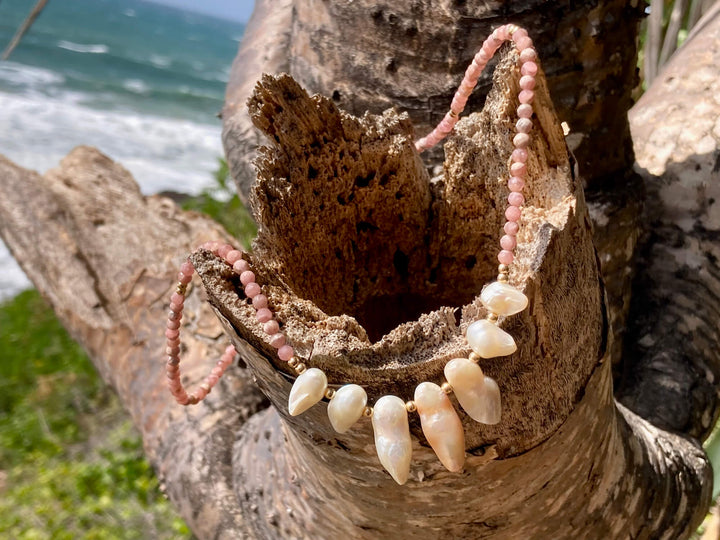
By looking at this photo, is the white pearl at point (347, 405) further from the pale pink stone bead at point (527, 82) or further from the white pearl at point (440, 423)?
the pale pink stone bead at point (527, 82)

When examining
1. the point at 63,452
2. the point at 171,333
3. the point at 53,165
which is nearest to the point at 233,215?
the point at 63,452

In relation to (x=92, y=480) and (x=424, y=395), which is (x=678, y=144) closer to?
(x=424, y=395)

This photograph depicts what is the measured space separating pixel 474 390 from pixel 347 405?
3.7 inches

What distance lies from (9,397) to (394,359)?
9.78 feet

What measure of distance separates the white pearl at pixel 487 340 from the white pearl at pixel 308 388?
0.38 ft

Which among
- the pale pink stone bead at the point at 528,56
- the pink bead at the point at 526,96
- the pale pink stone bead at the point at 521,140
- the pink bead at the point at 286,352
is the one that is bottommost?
the pink bead at the point at 286,352

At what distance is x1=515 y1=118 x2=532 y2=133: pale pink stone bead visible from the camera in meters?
0.53

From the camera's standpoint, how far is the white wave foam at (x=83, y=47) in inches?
530

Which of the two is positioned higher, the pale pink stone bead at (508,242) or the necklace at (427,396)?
the pale pink stone bead at (508,242)

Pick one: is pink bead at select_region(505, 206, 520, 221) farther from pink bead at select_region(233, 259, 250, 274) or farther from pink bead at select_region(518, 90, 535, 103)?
pink bead at select_region(233, 259, 250, 274)

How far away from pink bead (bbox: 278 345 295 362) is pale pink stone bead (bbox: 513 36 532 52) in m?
0.33

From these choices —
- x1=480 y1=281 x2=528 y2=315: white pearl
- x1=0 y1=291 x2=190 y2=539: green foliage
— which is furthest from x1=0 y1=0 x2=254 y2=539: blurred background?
x1=480 y1=281 x2=528 y2=315: white pearl

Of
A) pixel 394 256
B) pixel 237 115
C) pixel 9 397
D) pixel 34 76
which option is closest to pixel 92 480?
pixel 9 397

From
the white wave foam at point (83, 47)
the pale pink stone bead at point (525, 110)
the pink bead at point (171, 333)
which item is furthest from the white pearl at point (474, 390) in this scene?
the white wave foam at point (83, 47)
